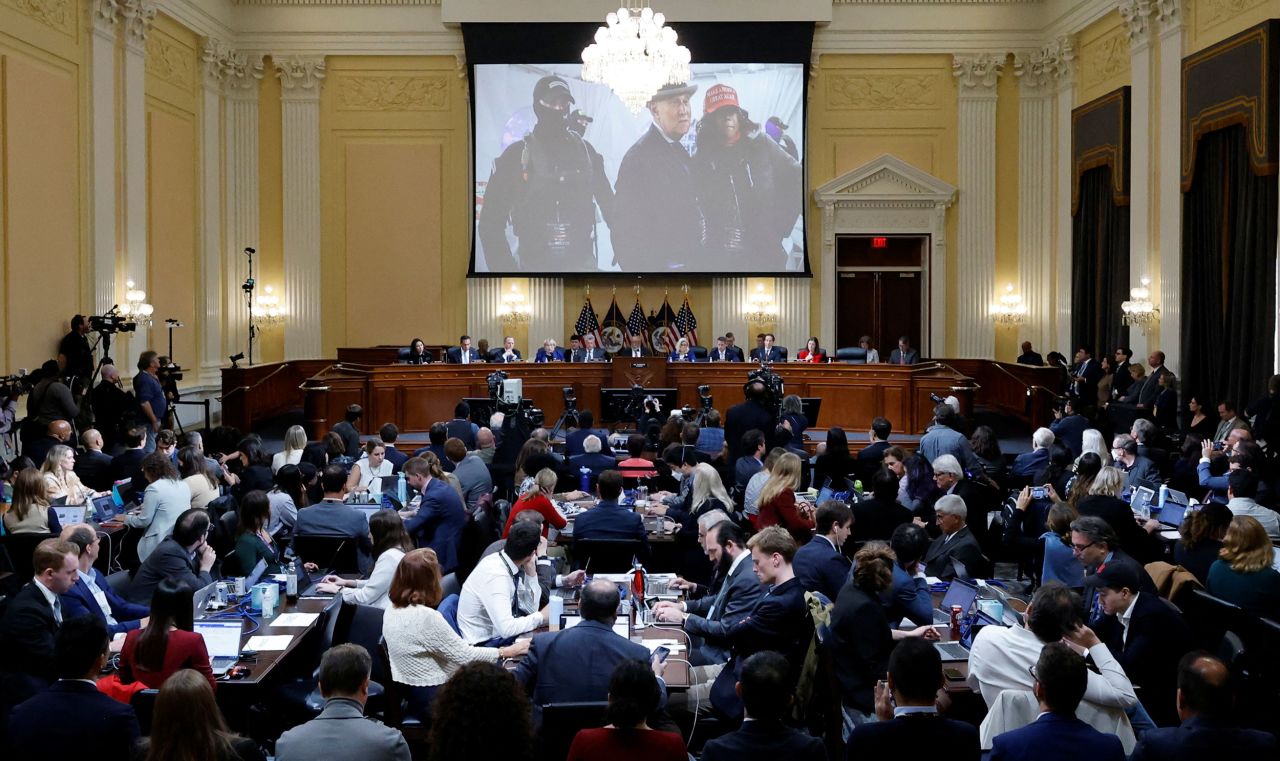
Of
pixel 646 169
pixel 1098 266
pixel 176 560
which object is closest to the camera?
pixel 176 560

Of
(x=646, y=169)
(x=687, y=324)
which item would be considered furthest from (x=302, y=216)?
(x=687, y=324)

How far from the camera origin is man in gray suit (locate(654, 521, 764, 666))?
5.65 meters

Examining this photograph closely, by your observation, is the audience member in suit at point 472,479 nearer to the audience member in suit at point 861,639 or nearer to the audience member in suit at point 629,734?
the audience member in suit at point 861,639

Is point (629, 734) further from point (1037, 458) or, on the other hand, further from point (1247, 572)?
point (1037, 458)

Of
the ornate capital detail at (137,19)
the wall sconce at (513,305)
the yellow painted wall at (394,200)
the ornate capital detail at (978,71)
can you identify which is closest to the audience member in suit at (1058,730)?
the ornate capital detail at (137,19)

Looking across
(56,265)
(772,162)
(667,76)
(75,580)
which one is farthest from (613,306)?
(75,580)

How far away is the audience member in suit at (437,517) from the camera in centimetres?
821

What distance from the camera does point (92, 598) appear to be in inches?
227

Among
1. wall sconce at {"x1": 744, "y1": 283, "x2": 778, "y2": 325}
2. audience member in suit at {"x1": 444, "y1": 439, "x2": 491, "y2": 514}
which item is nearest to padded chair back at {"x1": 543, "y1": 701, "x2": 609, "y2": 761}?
audience member in suit at {"x1": 444, "y1": 439, "x2": 491, "y2": 514}

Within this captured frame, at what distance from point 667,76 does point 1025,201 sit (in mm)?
8860

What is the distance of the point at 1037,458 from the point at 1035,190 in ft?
38.1

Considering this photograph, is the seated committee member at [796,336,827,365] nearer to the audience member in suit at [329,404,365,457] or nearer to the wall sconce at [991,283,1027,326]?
the wall sconce at [991,283,1027,326]

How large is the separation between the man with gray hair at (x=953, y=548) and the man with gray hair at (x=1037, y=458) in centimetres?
306

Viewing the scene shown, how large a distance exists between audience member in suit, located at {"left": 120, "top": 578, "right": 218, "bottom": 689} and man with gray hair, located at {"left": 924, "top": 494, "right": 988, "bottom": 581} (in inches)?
157
